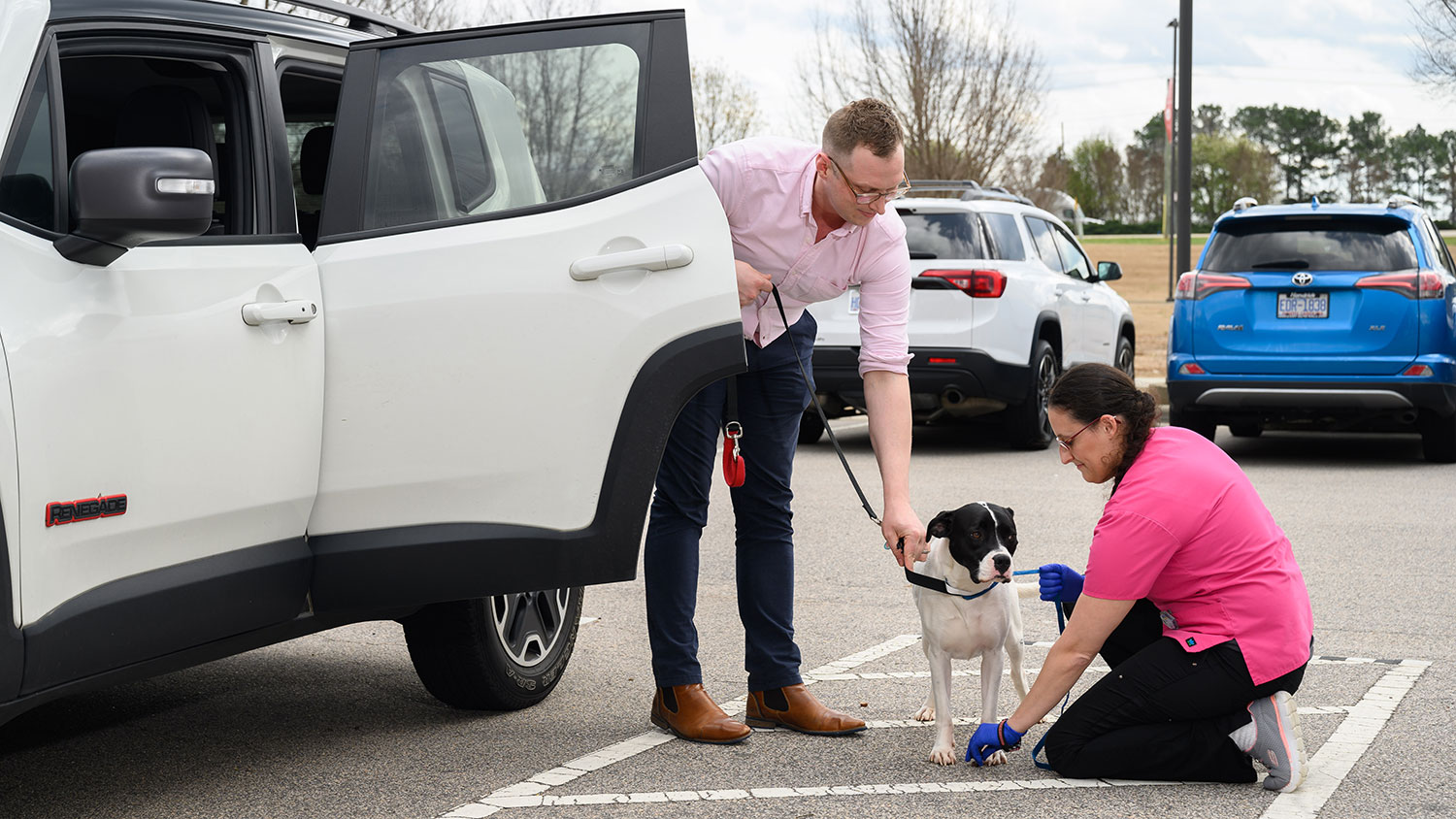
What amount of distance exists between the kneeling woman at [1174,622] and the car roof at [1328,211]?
6650mm

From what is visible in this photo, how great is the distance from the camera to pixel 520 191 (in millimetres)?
3848

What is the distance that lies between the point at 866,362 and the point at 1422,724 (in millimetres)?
1947

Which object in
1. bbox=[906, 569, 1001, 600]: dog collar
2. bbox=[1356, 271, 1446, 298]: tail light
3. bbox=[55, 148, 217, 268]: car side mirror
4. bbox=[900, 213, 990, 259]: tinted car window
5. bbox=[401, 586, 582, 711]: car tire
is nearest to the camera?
bbox=[55, 148, 217, 268]: car side mirror

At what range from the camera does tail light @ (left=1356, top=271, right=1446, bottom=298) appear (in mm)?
9891

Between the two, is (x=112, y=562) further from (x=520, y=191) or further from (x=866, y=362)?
(x=866, y=362)

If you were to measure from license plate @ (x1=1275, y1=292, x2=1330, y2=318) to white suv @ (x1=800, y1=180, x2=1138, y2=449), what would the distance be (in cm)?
177

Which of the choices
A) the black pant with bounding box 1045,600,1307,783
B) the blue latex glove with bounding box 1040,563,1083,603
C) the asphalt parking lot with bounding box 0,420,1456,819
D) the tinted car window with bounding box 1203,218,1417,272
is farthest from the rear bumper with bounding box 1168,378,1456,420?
A: the black pant with bounding box 1045,600,1307,783

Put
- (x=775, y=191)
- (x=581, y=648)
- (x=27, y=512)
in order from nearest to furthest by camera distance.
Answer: (x=27, y=512) < (x=775, y=191) < (x=581, y=648)

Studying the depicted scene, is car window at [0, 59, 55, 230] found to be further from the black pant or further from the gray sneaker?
the gray sneaker

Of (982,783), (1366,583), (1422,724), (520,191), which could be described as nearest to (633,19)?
(520,191)

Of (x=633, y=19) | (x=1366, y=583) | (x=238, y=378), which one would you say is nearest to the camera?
A: (x=238, y=378)

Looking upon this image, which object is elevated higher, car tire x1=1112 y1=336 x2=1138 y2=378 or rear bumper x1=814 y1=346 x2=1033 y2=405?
rear bumper x1=814 y1=346 x2=1033 y2=405

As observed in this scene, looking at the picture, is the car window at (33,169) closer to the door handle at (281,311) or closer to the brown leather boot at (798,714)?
the door handle at (281,311)

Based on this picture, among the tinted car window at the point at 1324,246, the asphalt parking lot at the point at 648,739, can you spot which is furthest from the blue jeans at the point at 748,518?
the tinted car window at the point at 1324,246
